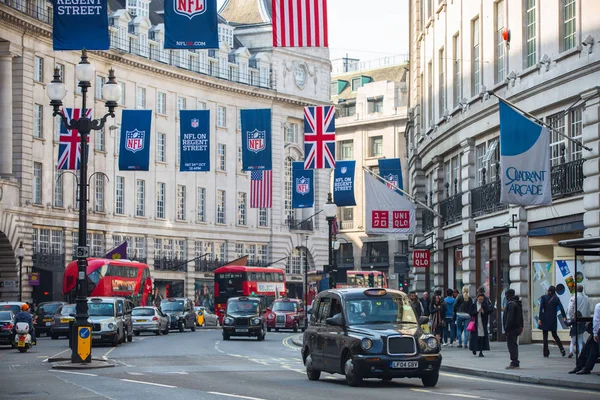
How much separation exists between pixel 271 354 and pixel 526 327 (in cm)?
758

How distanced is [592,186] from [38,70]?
5116 cm

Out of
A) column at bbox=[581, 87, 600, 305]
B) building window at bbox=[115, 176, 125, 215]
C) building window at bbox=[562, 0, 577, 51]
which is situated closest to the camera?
column at bbox=[581, 87, 600, 305]

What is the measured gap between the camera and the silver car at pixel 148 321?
176 ft

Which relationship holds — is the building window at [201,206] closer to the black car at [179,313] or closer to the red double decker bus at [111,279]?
the red double decker bus at [111,279]

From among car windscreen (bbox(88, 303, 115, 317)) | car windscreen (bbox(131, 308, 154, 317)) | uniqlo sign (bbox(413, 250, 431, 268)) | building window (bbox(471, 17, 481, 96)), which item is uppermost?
building window (bbox(471, 17, 481, 96))

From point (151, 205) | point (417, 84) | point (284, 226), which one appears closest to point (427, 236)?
point (417, 84)

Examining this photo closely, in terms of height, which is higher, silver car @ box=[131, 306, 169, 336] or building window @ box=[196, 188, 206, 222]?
building window @ box=[196, 188, 206, 222]

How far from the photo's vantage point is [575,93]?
2916cm

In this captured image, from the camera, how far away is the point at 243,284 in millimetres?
71625

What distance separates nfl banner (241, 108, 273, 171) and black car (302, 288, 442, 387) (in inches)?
980

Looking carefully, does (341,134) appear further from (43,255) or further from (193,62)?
(43,255)

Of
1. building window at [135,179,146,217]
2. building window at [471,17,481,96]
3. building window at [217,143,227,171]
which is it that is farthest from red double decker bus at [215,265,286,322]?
building window at [471,17,481,96]

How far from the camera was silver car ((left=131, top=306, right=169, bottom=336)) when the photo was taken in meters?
53.7

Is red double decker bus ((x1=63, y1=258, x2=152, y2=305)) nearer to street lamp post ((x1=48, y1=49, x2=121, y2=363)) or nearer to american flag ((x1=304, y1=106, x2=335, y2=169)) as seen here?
american flag ((x1=304, y1=106, x2=335, y2=169))
